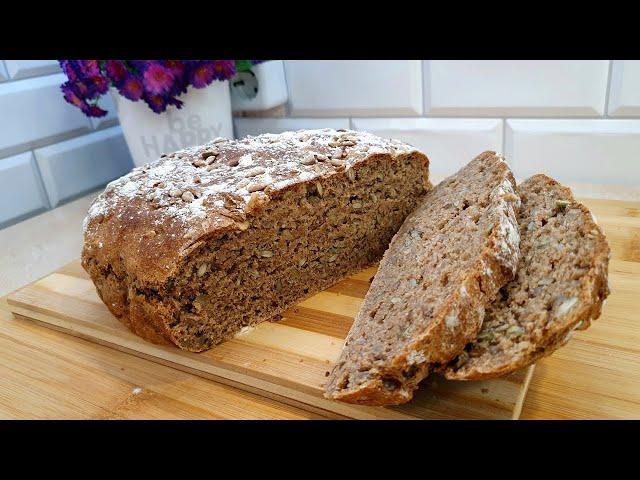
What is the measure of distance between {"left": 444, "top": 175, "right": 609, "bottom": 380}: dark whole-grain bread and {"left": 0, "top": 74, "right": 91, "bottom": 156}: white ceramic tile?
262 centimetres

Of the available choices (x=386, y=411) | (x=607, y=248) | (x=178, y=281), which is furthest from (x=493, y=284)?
(x=178, y=281)

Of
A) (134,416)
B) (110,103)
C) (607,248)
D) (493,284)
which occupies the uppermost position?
(110,103)

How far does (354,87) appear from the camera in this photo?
3.29 m

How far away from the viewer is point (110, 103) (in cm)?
347

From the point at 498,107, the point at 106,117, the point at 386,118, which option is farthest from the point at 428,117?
the point at 106,117

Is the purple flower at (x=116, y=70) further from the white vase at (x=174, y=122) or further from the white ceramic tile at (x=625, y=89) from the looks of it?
the white ceramic tile at (x=625, y=89)

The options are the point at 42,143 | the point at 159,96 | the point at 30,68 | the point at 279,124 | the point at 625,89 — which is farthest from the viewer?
the point at 279,124

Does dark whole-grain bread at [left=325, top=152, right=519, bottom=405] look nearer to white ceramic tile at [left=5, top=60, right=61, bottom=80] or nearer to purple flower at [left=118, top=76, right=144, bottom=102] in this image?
purple flower at [left=118, top=76, right=144, bottom=102]

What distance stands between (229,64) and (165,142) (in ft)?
1.78

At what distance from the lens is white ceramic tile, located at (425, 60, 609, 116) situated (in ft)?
8.90

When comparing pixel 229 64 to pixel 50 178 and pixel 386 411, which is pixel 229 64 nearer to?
pixel 50 178

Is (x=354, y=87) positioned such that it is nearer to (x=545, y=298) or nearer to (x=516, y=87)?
(x=516, y=87)

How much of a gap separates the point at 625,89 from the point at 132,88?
2347mm

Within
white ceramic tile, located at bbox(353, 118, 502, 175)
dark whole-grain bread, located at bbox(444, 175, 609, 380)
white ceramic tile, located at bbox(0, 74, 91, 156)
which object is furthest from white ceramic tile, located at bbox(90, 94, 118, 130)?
dark whole-grain bread, located at bbox(444, 175, 609, 380)
